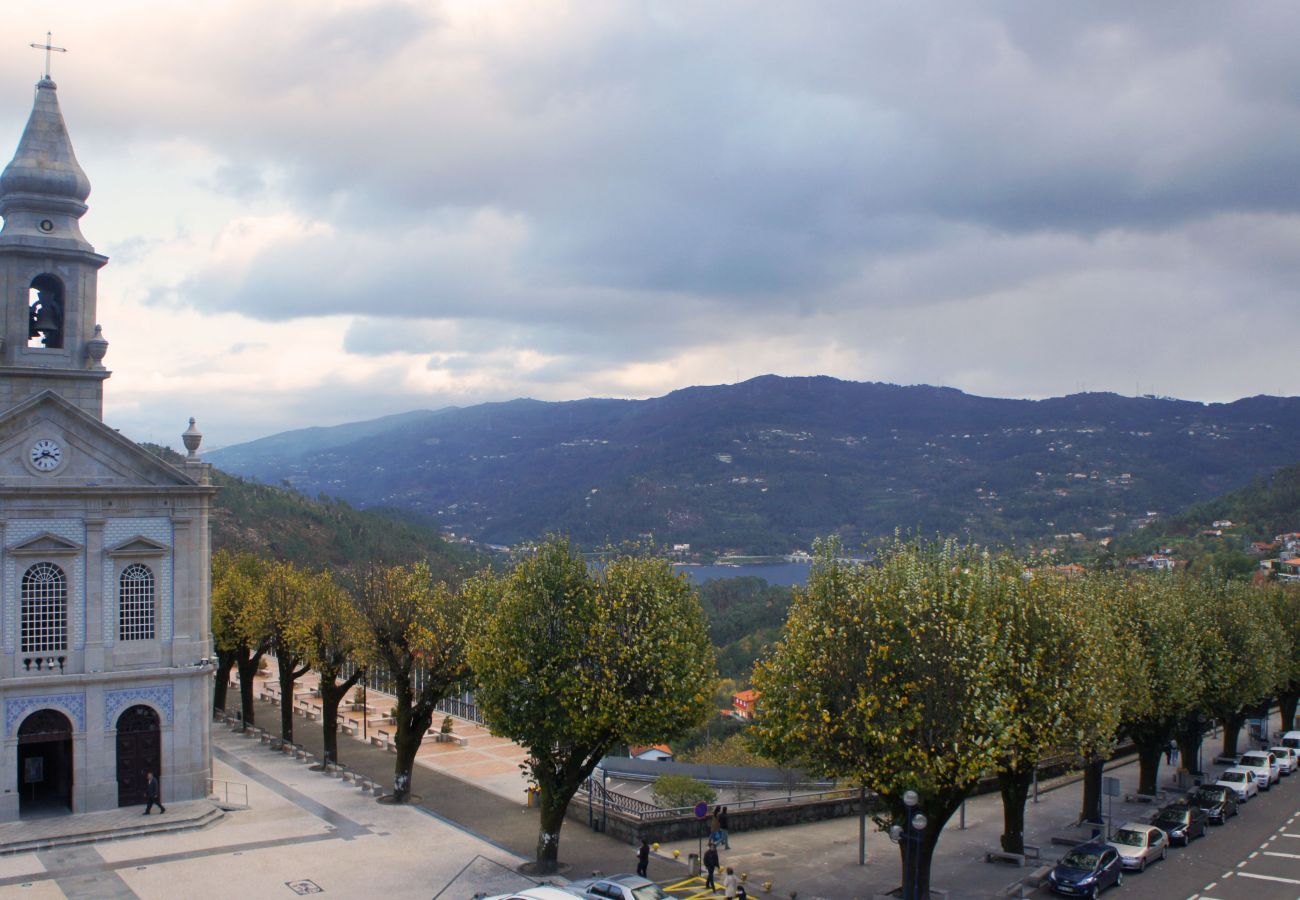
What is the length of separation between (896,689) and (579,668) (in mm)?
8475

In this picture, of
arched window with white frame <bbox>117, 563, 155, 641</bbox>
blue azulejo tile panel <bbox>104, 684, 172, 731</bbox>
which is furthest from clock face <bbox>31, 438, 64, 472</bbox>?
blue azulejo tile panel <bbox>104, 684, 172, 731</bbox>

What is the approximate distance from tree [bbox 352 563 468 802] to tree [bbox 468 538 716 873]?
5842mm

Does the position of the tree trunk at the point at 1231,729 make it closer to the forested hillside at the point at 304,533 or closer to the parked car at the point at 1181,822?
A: the parked car at the point at 1181,822

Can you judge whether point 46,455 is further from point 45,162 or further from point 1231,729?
point 1231,729

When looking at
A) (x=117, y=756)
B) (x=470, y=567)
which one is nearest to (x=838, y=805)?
(x=117, y=756)

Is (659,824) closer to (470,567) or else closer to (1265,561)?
(470,567)

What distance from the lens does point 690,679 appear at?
28.7 m

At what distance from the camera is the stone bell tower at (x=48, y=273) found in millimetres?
35844

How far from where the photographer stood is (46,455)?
1345 inches

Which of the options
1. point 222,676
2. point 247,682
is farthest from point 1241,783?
point 222,676

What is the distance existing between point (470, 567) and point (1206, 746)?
227 ft

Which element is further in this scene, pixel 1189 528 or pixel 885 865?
pixel 1189 528

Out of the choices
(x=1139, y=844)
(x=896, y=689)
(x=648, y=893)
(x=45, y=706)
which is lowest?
(x=1139, y=844)

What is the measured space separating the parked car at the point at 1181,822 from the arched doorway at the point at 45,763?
35.5 metres
